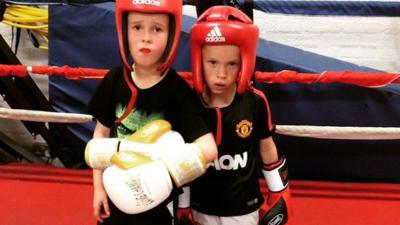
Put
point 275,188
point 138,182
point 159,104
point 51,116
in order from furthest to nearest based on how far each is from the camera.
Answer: point 51,116 < point 275,188 < point 159,104 < point 138,182

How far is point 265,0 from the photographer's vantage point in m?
1.55

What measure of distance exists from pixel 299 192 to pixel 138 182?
1038 mm

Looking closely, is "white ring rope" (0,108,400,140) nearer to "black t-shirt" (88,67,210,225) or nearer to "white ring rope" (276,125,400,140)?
"white ring rope" (276,125,400,140)

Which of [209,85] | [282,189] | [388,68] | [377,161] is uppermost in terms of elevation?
[209,85]

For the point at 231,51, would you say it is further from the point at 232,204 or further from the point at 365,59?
the point at 365,59

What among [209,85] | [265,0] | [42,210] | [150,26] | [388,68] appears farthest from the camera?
[388,68]

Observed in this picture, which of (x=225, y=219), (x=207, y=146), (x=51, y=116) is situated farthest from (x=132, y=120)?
(x=51, y=116)

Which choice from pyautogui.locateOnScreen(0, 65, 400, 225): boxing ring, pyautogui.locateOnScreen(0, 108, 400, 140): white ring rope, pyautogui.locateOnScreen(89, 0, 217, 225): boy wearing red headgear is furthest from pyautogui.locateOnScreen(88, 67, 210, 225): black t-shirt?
pyautogui.locateOnScreen(0, 108, 400, 140): white ring rope

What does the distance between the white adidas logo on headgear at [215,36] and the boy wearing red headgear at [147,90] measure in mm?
80

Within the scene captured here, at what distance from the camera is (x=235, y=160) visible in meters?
1.05

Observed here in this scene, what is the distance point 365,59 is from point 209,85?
1.29 metres

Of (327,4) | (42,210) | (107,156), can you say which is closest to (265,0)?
(327,4)

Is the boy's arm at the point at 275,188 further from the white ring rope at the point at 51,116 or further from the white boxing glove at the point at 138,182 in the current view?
the white ring rope at the point at 51,116

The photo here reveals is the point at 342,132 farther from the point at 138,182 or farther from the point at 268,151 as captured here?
the point at 138,182
